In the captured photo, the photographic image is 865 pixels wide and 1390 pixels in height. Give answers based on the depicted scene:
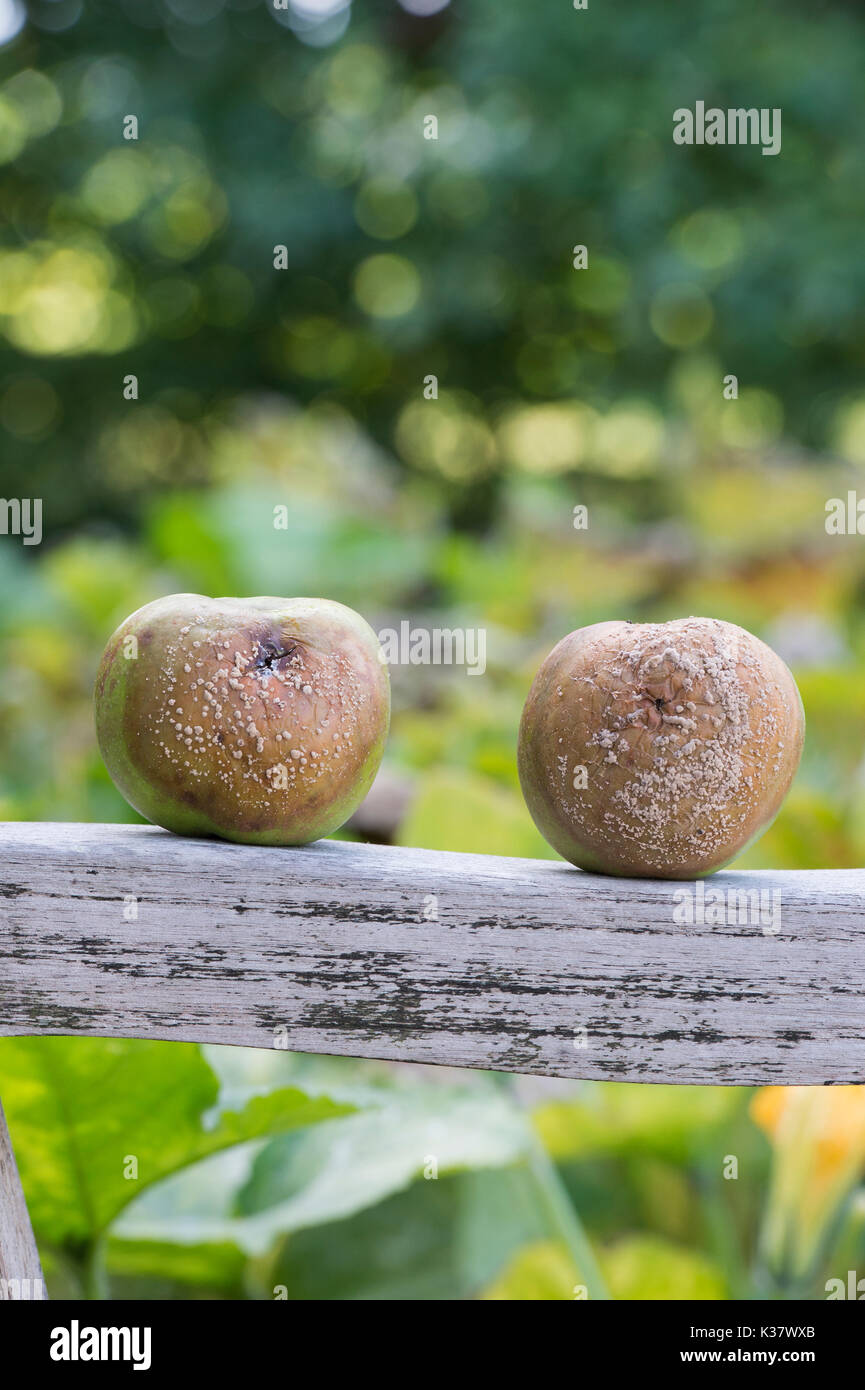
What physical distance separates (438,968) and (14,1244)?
0.19 meters

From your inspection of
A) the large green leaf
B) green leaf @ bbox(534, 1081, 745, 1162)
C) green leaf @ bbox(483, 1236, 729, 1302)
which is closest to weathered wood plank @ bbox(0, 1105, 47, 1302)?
the large green leaf

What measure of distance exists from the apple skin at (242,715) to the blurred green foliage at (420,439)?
0.16m

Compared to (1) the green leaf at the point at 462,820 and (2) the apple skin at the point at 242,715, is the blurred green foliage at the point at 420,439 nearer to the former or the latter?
(1) the green leaf at the point at 462,820

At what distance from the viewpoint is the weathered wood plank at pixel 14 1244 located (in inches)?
17.8

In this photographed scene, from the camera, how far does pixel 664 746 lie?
0.45m

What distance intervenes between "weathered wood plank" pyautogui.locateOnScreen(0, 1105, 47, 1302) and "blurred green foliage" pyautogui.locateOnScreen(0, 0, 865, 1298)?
118 mm

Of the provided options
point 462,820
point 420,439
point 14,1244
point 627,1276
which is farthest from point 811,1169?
point 420,439

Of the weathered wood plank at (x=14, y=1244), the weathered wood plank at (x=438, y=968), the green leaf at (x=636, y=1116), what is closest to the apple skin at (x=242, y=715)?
the weathered wood plank at (x=438, y=968)

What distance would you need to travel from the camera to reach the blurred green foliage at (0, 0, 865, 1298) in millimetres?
760

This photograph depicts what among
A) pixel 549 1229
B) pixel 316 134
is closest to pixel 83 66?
pixel 316 134

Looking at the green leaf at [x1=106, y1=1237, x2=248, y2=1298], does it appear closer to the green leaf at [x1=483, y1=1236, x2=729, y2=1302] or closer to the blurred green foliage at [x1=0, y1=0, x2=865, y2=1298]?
the blurred green foliage at [x1=0, y1=0, x2=865, y2=1298]

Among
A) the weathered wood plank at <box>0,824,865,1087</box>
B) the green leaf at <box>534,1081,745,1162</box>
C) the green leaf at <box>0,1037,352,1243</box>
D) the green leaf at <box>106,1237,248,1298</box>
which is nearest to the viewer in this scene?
the weathered wood plank at <box>0,824,865,1087</box>

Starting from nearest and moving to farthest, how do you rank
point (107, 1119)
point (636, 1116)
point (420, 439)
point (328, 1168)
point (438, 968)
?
point (438, 968)
point (107, 1119)
point (328, 1168)
point (636, 1116)
point (420, 439)

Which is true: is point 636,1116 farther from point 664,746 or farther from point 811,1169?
point 664,746
